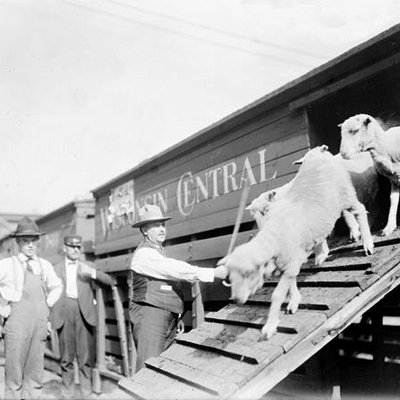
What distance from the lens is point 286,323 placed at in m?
3.74

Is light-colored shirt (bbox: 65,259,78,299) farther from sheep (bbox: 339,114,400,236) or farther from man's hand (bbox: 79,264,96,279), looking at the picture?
sheep (bbox: 339,114,400,236)

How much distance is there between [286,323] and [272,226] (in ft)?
2.29

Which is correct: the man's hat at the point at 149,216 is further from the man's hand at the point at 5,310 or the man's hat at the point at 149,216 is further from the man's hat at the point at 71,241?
the man's hat at the point at 71,241

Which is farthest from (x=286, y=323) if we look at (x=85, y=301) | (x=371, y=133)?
(x=85, y=301)

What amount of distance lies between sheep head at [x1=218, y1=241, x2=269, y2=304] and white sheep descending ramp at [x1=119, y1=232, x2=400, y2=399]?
469mm

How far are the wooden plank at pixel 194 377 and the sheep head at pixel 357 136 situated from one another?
2.09 meters

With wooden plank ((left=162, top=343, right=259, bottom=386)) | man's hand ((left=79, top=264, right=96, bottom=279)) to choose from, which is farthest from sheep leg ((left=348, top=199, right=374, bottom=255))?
man's hand ((left=79, top=264, right=96, bottom=279))

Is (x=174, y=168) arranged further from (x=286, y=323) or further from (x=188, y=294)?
(x=286, y=323)

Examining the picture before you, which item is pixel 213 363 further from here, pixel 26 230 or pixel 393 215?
pixel 26 230

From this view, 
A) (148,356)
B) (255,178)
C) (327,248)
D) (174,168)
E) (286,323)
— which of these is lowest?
(148,356)

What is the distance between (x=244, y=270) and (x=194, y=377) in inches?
39.5

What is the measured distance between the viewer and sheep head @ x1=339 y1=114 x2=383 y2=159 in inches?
173

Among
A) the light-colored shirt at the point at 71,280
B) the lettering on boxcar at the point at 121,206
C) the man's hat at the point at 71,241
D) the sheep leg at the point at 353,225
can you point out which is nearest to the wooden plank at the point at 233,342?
the sheep leg at the point at 353,225

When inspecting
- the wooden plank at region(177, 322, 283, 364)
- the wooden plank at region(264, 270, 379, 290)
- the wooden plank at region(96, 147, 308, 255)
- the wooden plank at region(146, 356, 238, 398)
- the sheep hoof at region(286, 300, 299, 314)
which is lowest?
the wooden plank at region(146, 356, 238, 398)
